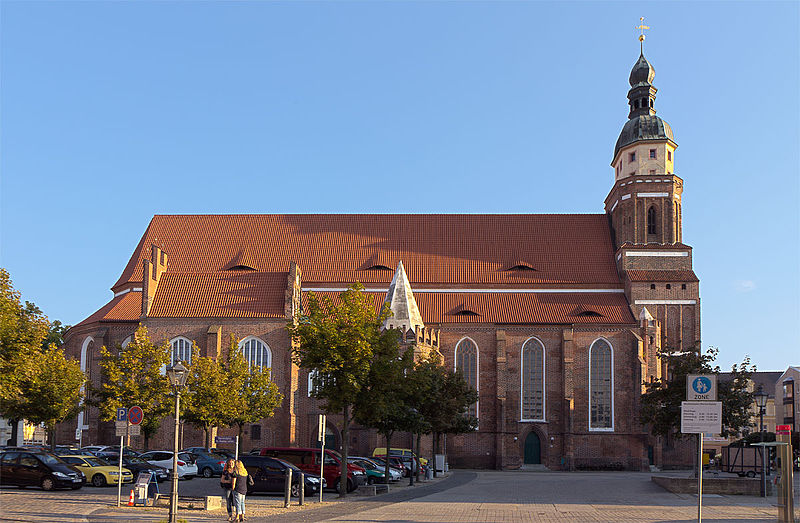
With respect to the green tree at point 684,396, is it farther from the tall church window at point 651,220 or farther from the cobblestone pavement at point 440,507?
the tall church window at point 651,220

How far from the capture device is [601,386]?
6781 cm

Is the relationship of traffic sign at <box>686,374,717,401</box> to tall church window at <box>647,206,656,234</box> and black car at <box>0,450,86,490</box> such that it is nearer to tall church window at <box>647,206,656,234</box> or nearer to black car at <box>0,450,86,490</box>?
black car at <box>0,450,86,490</box>

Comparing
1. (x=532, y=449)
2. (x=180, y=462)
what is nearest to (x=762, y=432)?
(x=180, y=462)

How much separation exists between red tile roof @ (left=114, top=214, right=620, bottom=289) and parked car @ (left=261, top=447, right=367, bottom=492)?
3625cm

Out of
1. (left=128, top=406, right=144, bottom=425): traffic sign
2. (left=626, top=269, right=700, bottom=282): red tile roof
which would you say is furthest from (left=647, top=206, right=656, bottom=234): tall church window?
(left=128, top=406, right=144, bottom=425): traffic sign

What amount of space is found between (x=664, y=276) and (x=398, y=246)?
2275 centimetres

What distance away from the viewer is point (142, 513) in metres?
25.7

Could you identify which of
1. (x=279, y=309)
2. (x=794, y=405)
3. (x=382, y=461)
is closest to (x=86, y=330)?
(x=279, y=309)

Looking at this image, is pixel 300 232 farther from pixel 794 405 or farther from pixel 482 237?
pixel 794 405

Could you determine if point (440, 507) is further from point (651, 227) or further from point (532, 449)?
point (651, 227)

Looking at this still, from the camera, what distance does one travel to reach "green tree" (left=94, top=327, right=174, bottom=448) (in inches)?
1884

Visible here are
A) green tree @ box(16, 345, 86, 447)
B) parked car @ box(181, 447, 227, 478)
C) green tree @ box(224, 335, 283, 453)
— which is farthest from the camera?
green tree @ box(224, 335, 283, 453)

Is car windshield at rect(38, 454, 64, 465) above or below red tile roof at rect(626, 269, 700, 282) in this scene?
below

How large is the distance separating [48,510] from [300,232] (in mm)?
53604
